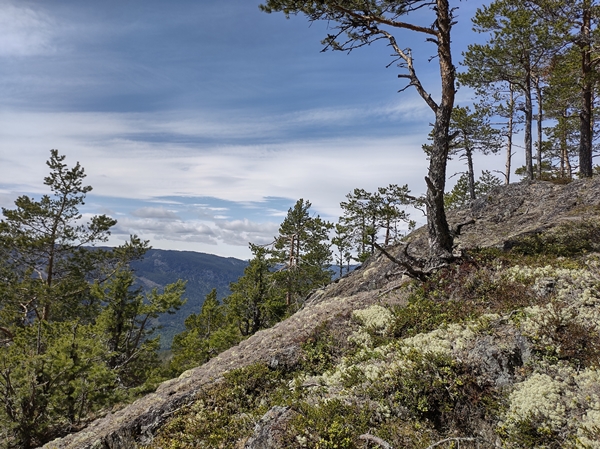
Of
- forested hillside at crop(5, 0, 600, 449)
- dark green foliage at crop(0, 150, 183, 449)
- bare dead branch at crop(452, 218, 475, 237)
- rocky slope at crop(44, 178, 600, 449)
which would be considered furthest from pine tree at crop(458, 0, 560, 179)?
dark green foliage at crop(0, 150, 183, 449)

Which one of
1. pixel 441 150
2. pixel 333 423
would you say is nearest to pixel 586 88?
pixel 441 150

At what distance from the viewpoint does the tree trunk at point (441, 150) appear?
30.3ft

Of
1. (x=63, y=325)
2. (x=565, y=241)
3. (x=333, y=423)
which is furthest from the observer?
(x=63, y=325)

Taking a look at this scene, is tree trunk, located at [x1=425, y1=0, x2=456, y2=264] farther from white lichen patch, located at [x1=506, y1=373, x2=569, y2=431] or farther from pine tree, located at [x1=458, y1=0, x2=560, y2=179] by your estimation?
pine tree, located at [x1=458, y1=0, x2=560, y2=179]

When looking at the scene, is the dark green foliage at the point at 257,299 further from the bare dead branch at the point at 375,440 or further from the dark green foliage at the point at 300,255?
the bare dead branch at the point at 375,440

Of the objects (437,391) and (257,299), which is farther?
(257,299)

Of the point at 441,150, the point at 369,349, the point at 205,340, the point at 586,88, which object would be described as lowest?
the point at 205,340

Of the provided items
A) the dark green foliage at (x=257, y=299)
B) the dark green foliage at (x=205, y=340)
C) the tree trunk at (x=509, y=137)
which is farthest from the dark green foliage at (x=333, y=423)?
the tree trunk at (x=509, y=137)

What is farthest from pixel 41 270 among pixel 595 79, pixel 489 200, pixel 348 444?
Result: pixel 595 79

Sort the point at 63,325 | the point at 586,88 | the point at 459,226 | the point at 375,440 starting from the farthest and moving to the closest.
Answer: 1. the point at 586,88
2. the point at 63,325
3. the point at 459,226
4. the point at 375,440

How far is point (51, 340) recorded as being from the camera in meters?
14.8

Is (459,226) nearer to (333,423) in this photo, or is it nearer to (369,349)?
(369,349)

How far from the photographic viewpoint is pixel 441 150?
923 cm

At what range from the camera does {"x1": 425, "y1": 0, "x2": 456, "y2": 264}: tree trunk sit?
9.24 m
